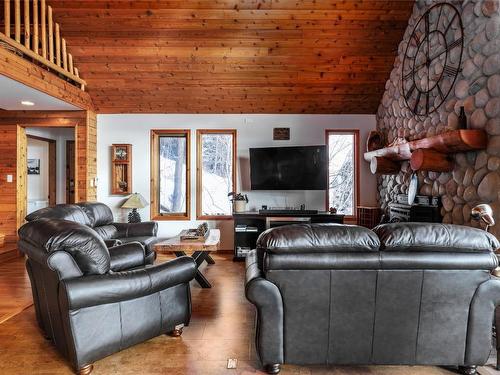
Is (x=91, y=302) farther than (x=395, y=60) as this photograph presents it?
No

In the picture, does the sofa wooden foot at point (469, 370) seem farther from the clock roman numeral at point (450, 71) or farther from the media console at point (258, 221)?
the media console at point (258, 221)

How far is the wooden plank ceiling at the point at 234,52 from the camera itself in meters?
3.96

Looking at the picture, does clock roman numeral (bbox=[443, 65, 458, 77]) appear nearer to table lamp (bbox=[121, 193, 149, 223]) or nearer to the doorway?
table lamp (bbox=[121, 193, 149, 223])

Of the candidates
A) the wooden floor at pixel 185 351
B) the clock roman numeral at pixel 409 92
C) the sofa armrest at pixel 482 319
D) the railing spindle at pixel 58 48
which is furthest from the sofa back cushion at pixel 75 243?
the clock roman numeral at pixel 409 92

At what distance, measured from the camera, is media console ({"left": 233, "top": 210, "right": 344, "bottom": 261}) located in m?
4.90

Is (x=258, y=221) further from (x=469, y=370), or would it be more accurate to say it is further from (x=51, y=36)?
(x=51, y=36)

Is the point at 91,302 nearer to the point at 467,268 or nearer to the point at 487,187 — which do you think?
the point at 467,268

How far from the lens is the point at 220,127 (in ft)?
18.0

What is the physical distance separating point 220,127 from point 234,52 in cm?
140

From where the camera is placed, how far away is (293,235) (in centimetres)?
186

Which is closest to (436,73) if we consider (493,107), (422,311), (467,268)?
(493,107)

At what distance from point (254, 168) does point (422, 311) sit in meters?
3.67

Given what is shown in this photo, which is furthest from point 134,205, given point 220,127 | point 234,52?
point 234,52

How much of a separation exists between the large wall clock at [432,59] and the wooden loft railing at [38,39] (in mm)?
4778
